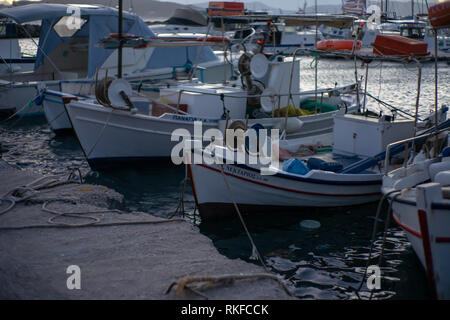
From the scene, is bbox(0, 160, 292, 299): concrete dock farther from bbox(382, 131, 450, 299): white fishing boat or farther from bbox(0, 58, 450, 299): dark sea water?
bbox(382, 131, 450, 299): white fishing boat

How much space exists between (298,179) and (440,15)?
11.4 feet

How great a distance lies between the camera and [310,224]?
30.0 feet

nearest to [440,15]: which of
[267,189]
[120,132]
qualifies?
[267,189]

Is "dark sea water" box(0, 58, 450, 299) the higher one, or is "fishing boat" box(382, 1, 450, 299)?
"fishing boat" box(382, 1, 450, 299)

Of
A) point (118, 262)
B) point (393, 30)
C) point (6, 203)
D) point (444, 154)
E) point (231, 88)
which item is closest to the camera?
point (118, 262)

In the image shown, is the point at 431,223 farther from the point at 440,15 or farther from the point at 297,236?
the point at 297,236

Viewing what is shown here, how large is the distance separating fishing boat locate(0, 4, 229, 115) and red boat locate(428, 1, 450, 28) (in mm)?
12830

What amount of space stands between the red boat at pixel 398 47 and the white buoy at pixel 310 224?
3186 mm

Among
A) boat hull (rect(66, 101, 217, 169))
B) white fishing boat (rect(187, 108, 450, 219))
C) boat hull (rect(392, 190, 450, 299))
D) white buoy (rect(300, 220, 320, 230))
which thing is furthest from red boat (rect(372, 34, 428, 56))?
boat hull (rect(66, 101, 217, 169))

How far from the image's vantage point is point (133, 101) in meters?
12.9

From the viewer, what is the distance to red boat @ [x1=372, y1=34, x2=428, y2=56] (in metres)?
9.02

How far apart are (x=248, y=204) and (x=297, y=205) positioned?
90 cm

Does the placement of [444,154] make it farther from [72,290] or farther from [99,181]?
[99,181]
